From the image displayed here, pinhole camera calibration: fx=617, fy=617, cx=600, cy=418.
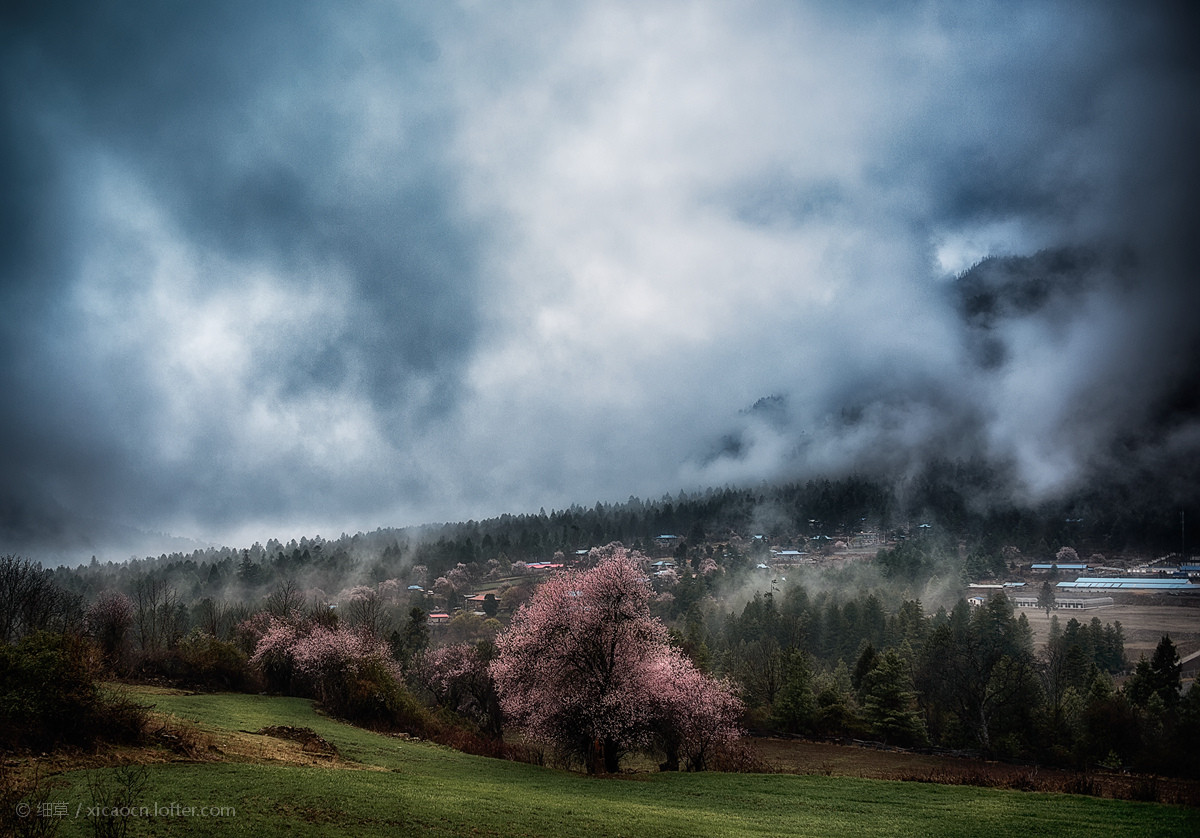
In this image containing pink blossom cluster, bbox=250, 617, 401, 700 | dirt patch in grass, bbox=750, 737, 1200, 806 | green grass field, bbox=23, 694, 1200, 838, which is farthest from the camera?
pink blossom cluster, bbox=250, 617, 401, 700

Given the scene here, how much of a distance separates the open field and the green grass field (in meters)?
114

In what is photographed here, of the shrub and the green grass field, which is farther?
the shrub

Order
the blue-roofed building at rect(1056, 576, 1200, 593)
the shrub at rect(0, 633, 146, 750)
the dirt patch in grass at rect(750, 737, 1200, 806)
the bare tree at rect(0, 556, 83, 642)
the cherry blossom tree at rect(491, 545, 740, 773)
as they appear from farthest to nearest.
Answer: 1. the blue-roofed building at rect(1056, 576, 1200, 593)
2. the bare tree at rect(0, 556, 83, 642)
3. the cherry blossom tree at rect(491, 545, 740, 773)
4. the dirt patch in grass at rect(750, 737, 1200, 806)
5. the shrub at rect(0, 633, 146, 750)

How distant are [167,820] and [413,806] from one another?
718cm

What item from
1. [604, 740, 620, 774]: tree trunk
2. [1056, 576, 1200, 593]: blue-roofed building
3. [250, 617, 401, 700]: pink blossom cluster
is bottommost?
[1056, 576, 1200, 593]: blue-roofed building

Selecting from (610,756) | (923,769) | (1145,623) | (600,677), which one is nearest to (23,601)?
(600,677)

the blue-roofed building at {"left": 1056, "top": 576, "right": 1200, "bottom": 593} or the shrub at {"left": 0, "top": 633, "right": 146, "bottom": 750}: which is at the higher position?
the shrub at {"left": 0, "top": 633, "right": 146, "bottom": 750}

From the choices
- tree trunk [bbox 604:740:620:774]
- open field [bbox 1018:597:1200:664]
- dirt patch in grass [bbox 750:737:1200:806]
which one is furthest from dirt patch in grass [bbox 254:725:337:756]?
open field [bbox 1018:597:1200:664]

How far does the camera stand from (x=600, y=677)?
3878 centimetres

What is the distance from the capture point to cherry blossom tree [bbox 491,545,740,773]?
3816cm

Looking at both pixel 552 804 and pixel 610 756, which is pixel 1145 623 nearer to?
pixel 610 756

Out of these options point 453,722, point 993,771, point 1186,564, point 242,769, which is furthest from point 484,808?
point 1186,564

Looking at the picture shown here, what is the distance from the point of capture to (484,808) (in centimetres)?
2183

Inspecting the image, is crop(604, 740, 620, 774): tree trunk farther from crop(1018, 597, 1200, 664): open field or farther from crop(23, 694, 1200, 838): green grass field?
crop(1018, 597, 1200, 664): open field
